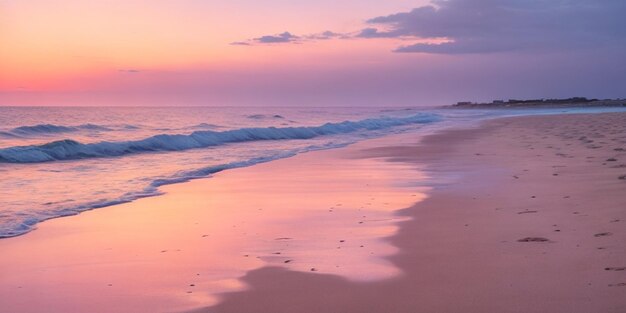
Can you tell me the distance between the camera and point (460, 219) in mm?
6625

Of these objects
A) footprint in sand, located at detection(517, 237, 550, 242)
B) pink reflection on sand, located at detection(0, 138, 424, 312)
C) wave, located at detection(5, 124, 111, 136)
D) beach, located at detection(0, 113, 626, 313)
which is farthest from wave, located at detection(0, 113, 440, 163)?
footprint in sand, located at detection(517, 237, 550, 242)

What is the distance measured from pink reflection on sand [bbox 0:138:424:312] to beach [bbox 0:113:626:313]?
0.02m

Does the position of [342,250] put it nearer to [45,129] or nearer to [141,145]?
[141,145]

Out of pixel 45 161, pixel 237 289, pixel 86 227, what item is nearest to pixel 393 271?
pixel 237 289

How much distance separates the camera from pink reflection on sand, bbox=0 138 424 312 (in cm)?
428

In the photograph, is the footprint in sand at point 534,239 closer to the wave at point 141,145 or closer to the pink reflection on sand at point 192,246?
the pink reflection on sand at point 192,246

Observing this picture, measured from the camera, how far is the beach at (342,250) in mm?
3939

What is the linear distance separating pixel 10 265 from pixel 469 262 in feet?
12.2

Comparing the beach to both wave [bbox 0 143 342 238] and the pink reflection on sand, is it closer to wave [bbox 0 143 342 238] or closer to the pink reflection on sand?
the pink reflection on sand

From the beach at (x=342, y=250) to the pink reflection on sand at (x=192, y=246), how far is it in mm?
19

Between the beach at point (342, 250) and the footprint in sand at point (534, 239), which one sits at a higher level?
the footprint in sand at point (534, 239)

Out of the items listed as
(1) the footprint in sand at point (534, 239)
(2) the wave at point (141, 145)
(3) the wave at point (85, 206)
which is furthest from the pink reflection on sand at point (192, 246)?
(2) the wave at point (141, 145)

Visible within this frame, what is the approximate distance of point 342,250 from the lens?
5.39m

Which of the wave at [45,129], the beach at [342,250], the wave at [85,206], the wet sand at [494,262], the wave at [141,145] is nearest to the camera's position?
the wet sand at [494,262]
